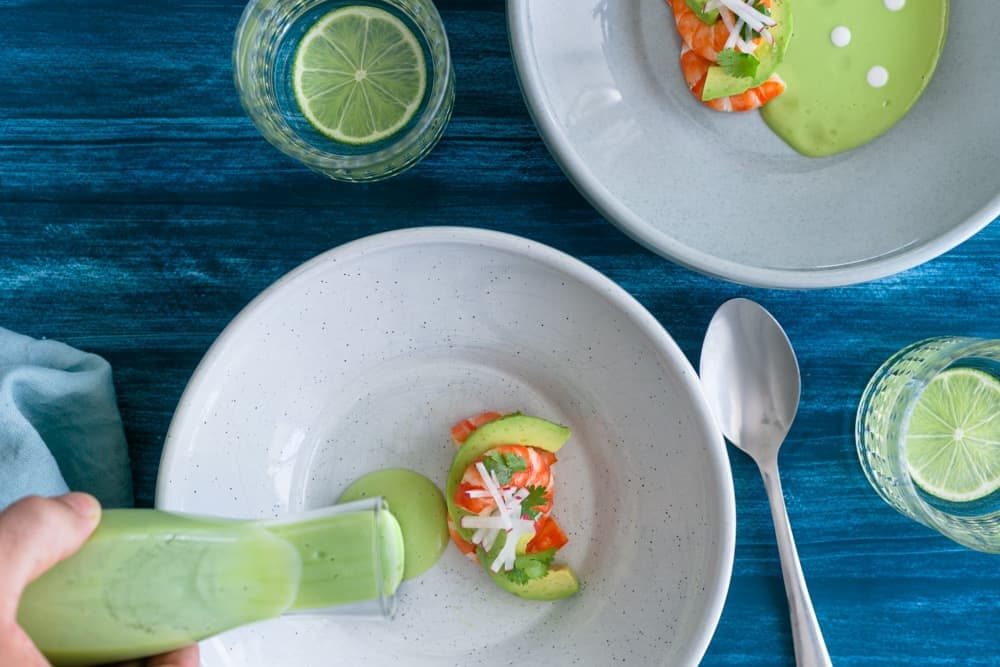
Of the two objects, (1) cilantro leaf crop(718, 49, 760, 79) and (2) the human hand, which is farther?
(1) cilantro leaf crop(718, 49, 760, 79)

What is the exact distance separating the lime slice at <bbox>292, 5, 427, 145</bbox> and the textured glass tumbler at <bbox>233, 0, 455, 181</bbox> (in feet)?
0.04

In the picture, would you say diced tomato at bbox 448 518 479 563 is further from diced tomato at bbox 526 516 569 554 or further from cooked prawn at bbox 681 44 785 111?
cooked prawn at bbox 681 44 785 111

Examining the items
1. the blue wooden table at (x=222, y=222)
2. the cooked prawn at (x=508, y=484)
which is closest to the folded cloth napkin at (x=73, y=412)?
the blue wooden table at (x=222, y=222)

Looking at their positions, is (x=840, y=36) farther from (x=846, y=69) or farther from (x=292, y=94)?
(x=292, y=94)

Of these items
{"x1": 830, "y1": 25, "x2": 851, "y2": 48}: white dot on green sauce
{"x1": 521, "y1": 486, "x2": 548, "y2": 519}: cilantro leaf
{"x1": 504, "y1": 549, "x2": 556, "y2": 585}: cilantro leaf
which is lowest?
{"x1": 504, "y1": 549, "x2": 556, "y2": 585}: cilantro leaf

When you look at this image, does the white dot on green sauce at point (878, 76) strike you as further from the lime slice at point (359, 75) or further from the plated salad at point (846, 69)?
the lime slice at point (359, 75)

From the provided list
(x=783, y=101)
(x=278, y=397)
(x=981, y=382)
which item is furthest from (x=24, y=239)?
(x=981, y=382)

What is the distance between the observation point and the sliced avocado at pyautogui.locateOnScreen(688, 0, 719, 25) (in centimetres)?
100

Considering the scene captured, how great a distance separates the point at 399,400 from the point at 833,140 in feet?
2.01

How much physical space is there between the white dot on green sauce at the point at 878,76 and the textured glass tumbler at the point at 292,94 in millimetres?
504

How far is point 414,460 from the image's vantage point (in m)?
1.08

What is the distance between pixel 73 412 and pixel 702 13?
86 centimetres

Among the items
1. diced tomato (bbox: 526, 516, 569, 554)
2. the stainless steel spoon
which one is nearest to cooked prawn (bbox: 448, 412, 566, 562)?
diced tomato (bbox: 526, 516, 569, 554)

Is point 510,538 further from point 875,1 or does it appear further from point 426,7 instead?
point 875,1
